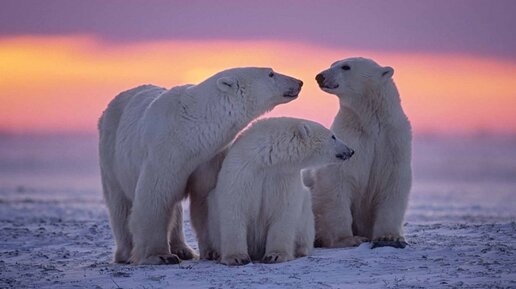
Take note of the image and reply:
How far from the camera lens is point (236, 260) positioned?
693cm

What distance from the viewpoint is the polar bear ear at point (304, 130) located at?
7.43 meters

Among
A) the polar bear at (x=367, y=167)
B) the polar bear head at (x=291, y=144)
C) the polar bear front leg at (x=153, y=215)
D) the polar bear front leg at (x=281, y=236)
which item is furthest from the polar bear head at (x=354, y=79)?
the polar bear front leg at (x=153, y=215)

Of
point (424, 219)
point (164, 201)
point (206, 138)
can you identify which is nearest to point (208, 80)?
point (206, 138)

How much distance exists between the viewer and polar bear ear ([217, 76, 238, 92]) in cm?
730

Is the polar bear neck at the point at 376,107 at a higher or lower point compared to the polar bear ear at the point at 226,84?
lower

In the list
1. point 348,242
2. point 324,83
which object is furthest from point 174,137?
point 348,242

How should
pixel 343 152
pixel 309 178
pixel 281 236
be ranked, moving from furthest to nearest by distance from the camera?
pixel 309 178
pixel 343 152
pixel 281 236

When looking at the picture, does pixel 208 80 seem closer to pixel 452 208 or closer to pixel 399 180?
pixel 399 180

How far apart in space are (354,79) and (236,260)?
2311 mm

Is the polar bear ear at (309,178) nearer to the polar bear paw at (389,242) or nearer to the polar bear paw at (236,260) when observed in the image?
the polar bear paw at (389,242)

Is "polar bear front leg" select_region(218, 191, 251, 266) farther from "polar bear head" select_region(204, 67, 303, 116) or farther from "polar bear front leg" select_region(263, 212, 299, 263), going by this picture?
"polar bear head" select_region(204, 67, 303, 116)

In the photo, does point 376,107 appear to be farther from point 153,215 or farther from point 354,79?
point 153,215

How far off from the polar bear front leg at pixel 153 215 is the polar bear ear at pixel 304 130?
→ 115 centimetres

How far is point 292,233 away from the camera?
7.22 meters
